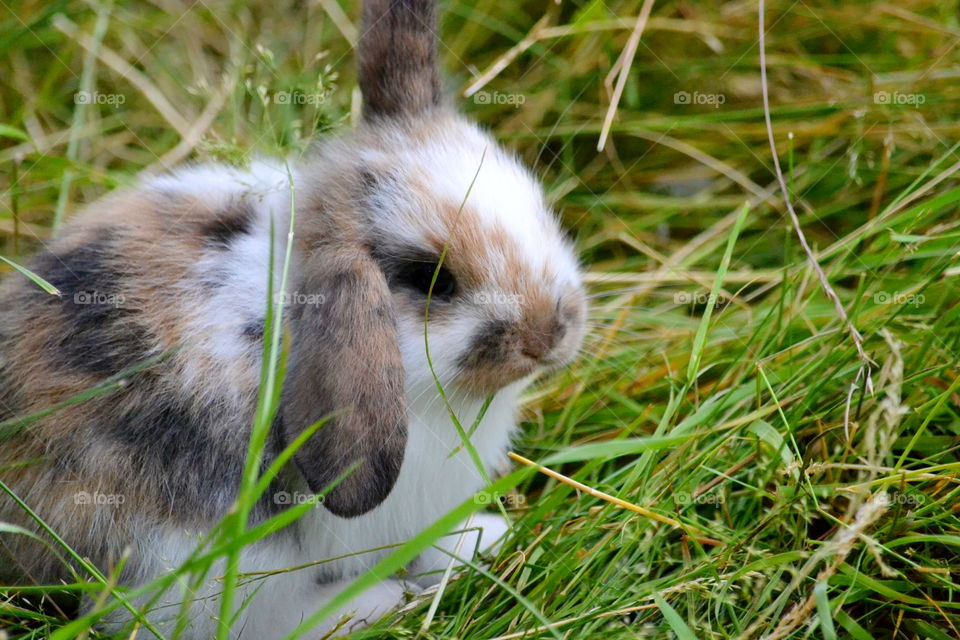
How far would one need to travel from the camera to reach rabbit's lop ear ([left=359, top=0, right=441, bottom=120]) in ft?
7.76

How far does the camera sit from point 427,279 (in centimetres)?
214

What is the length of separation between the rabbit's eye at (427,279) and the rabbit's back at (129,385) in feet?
1.08

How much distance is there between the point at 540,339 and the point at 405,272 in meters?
0.33

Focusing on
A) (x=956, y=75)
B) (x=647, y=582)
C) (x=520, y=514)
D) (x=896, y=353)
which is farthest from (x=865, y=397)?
(x=956, y=75)

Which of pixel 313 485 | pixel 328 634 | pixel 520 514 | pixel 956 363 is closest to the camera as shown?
pixel 313 485

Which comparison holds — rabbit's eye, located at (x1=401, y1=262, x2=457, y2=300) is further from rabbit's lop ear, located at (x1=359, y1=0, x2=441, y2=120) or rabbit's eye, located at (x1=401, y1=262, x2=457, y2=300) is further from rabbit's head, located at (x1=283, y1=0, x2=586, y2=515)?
rabbit's lop ear, located at (x1=359, y1=0, x2=441, y2=120)

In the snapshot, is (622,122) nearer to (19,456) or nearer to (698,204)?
(698,204)

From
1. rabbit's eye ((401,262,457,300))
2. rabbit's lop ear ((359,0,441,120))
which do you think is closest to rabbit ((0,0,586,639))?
rabbit's eye ((401,262,457,300))

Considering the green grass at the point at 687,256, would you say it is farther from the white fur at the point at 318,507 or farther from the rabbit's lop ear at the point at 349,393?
the rabbit's lop ear at the point at 349,393

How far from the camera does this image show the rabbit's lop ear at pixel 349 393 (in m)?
1.91

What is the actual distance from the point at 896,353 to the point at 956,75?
5.11ft

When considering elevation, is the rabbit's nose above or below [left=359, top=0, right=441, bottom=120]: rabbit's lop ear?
below

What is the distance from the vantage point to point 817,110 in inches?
134

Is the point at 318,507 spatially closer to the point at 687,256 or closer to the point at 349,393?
the point at 349,393
